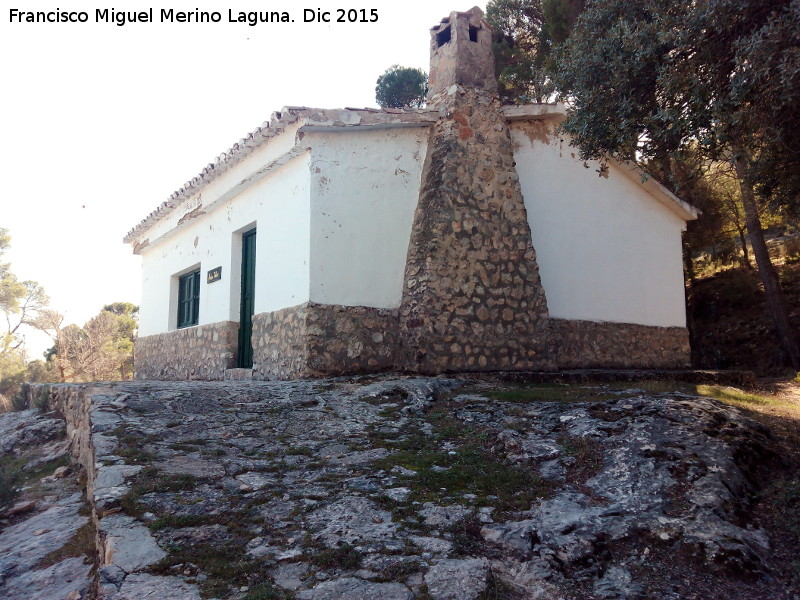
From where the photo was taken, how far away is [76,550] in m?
3.91

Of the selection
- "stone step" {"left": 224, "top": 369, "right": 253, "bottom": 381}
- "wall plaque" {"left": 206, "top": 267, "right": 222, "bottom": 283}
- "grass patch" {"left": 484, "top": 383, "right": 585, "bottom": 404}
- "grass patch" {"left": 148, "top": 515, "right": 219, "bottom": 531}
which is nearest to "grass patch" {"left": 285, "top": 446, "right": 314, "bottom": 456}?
"grass patch" {"left": 148, "top": 515, "right": 219, "bottom": 531}

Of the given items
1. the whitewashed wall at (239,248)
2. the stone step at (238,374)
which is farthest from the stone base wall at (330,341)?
the stone step at (238,374)

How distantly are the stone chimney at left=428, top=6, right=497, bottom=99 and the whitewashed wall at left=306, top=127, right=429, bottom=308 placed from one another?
0.93m

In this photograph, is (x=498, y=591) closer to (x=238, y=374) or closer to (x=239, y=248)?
(x=238, y=374)

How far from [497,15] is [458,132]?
8.91 metres

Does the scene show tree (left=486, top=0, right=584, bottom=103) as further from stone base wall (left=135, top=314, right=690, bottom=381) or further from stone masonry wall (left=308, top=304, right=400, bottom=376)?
stone masonry wall (left=308, top=304, right=400, bottom=376)

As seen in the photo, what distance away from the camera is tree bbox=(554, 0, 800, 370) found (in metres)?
5.05

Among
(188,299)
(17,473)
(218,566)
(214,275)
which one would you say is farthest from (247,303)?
(218,566)

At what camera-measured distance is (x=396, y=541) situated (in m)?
3.58

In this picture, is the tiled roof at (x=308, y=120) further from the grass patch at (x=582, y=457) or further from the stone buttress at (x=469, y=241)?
the grass patch at (x=582, y=457)

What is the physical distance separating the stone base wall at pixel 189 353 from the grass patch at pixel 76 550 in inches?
245

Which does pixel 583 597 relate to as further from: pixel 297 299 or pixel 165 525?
pixel 297 299

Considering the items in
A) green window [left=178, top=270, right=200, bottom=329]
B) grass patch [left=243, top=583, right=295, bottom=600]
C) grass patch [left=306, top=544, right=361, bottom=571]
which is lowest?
grass patch [left=243, top=583, right=295, bottom=600]

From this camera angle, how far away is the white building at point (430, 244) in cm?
849
